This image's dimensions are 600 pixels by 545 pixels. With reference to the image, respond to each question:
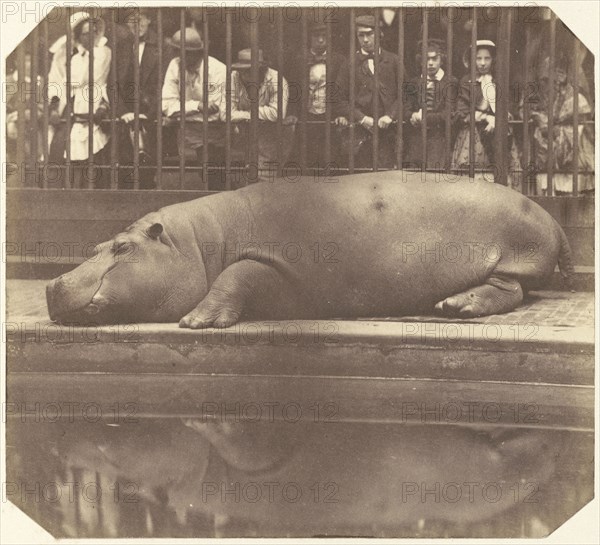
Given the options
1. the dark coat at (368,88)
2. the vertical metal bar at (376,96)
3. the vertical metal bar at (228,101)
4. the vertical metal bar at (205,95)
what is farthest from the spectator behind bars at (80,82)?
the vertical metal bar at (376,96)

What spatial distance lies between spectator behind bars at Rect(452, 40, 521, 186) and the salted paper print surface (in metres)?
0.02

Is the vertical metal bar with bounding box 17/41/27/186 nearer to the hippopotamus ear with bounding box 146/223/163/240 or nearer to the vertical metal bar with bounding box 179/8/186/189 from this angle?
the vertical metal bar with bounding box 179/8/186/189

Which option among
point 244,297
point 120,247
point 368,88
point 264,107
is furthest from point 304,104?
point 120,247

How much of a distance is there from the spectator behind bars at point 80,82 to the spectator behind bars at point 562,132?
3.00 metres

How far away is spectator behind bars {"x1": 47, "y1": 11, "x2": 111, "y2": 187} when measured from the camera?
698 centimetres

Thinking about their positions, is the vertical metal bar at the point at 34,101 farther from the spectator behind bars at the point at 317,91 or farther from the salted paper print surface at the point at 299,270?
the spectator behind bars at the point at 317,91

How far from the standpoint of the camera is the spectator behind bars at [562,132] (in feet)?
22.9

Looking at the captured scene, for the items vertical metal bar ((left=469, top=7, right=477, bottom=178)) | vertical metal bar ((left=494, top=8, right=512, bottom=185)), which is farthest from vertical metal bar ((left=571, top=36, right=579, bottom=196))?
vertical metal bar ((left=469, top=7, right=477, bottom=178))

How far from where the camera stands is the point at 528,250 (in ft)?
22.1

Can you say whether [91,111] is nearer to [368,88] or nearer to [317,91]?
[317,91]

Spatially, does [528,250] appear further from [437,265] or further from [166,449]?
[166,449]

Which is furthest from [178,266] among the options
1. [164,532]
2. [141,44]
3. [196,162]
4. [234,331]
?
[164,532]

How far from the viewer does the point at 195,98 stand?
716 cm

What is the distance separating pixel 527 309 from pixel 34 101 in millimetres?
3647
